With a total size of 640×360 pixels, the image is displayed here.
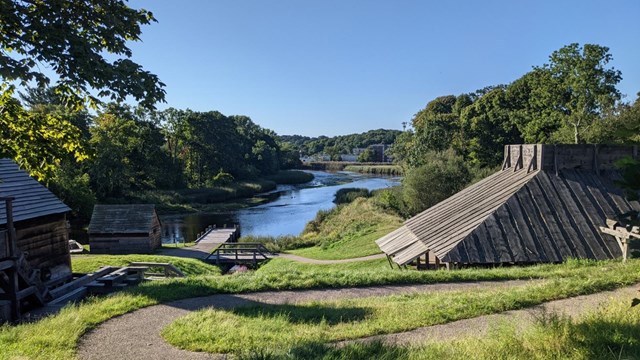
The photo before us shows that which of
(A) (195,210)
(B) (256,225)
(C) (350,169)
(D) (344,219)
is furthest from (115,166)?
(C) (350,169)

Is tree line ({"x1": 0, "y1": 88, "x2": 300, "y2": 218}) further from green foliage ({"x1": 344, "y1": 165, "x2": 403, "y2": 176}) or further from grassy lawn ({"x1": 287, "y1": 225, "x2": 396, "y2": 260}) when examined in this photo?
green foliage ({"x1": 344, "y1": 165, "x2": 403, "y2": 176})

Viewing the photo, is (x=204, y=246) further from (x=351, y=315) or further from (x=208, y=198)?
(x=208, y=198)

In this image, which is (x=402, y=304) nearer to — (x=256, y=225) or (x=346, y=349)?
(x=346, y=349)

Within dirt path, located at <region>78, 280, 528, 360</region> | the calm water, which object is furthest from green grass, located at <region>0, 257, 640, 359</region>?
the calm water

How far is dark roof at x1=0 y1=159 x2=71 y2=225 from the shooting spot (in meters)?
16.3

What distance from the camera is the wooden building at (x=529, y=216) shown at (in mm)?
14023

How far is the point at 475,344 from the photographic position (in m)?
5.64

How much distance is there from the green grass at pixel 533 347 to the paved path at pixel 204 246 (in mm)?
23749

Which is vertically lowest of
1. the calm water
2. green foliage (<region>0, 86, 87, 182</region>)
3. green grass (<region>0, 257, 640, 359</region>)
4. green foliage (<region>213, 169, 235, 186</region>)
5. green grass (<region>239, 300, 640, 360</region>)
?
the calm water

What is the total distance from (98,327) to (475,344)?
24.4ft

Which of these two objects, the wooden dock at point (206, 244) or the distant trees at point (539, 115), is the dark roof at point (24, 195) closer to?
the wooden dock at point (206, 244)

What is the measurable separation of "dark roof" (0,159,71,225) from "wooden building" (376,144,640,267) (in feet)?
46.0

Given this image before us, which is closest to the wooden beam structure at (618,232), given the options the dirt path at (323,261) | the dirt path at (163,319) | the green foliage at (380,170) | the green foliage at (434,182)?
the dirt path at (163,319)

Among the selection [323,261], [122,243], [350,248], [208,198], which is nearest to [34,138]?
[323,261]
